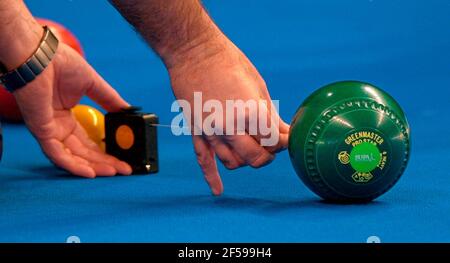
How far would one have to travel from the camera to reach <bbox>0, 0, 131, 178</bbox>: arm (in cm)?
300

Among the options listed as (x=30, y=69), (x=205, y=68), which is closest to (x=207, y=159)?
(x=205, y=68)

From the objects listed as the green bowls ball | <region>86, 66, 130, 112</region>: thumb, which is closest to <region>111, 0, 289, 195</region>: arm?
the green bowls ball

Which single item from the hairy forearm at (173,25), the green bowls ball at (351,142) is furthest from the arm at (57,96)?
the green bowls ball at (351,142)

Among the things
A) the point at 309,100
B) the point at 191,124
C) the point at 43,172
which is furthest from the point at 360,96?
the point at 43,172

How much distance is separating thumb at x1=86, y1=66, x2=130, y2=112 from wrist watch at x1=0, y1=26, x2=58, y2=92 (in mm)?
246

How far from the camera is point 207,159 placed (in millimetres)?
Answer: 2613

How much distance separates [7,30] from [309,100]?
1.11 meters

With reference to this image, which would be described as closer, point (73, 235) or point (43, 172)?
point (73, 235)

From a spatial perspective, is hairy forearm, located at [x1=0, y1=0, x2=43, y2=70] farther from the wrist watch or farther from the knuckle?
the knuckle

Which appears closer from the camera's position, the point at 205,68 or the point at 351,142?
the point at 351,142

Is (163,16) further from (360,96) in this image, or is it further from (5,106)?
(5,106)

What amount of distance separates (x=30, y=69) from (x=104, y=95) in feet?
1.25

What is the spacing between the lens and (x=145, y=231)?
2.30 meters

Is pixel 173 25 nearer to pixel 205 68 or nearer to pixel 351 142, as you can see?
pixel 205 68
